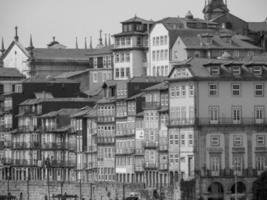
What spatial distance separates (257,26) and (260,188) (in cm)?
5116

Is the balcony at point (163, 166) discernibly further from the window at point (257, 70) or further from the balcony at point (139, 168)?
the window at point (257, 70)

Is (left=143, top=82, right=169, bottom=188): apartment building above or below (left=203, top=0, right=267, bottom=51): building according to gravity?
below

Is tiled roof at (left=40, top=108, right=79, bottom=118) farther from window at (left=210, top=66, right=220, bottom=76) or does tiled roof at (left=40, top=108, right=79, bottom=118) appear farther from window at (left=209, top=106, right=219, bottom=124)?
window at (left=209, top=106, right=219, bottom=124)

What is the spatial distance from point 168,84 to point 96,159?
69.1 feet

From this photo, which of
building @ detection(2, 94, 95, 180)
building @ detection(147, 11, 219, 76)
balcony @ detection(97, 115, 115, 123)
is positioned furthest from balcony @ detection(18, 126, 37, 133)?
balcony @ detection(97, 115, 115, 123)

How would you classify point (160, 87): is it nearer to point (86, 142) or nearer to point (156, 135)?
point (156, 135)

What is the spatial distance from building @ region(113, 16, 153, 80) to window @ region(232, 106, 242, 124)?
3723cm

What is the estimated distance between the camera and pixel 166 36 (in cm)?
17988

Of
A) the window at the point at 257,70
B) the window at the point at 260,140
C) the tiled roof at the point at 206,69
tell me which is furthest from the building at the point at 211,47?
the window at the point at 260,140

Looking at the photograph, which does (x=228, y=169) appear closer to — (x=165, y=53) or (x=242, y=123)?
(x=242, y=123)

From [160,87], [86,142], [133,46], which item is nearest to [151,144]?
[160,87]

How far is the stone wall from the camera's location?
156875 millimetres

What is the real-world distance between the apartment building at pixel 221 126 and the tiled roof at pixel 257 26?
141ft

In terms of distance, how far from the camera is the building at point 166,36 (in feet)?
589
